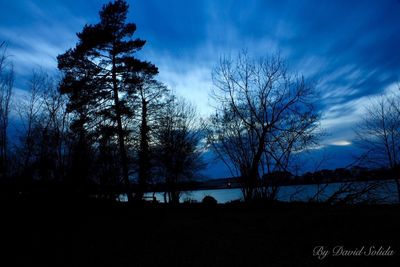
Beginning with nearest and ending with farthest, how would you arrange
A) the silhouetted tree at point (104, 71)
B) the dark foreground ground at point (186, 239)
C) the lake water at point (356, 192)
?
the dark foreground ground at point (186, 239) < the lake water at point (356, 192) < the silhouetted tree at point (104, 71)

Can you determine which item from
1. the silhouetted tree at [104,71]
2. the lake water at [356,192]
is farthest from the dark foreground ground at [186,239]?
the silhouetted tree at [104,71]

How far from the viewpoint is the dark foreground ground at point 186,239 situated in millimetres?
4727

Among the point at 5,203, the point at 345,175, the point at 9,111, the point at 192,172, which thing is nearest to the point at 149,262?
the point at 5,203

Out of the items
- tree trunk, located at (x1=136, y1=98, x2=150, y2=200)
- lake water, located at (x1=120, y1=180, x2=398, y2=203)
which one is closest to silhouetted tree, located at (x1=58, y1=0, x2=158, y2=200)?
tree trunk, located at (x1=136, y1=98, x2=150, y2=200)

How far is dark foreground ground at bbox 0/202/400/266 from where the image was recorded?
15.5 feet

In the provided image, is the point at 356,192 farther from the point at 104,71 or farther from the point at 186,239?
the point at 104,71

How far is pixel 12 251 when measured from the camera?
17.3ft

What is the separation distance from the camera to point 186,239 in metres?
6.54

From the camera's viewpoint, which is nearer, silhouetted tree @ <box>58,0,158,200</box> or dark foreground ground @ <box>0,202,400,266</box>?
dark foreground ground @ <box>0,202,400,266</box>

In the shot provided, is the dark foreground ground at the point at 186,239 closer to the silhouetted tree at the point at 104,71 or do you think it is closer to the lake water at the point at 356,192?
the lake water at the point at 356,192

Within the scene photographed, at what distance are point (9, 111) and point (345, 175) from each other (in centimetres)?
1619

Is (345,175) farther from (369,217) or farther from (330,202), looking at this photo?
(369,217)

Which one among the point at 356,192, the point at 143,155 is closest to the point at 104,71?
the point at 143,155

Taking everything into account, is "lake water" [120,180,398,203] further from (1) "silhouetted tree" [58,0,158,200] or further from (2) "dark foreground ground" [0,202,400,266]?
(1) "silhouetted tree" [58,0,158,200]
